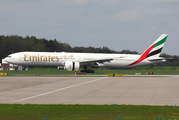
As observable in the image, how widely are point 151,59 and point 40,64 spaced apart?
24.1 meters

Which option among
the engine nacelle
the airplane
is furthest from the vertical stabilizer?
the engine nacelle

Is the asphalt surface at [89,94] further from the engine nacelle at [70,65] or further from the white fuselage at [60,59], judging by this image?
the white fuselage at [60,59]

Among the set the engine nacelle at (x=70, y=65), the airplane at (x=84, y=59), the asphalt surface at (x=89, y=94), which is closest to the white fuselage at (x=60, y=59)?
the airplane at (x=84, y=59)
